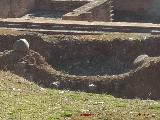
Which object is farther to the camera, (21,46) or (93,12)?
(93,12)

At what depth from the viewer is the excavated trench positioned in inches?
496

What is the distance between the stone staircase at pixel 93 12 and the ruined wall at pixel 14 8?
133 inches

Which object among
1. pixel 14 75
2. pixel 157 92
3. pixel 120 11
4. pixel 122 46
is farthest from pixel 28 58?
pixel 120 11

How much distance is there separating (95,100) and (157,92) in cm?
271

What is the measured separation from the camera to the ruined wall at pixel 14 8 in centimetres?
2011

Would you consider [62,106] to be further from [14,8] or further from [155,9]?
[155,9]

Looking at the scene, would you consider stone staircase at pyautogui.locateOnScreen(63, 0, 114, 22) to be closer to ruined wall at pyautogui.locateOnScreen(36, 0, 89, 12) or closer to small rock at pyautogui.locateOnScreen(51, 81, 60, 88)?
ruined wall at pyautogui.locateOnScreen(36, 0, 89, 12)

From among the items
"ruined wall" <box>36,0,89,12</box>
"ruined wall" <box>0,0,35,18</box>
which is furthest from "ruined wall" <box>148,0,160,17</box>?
"ruined wall" <box>0,0,35,18</box>

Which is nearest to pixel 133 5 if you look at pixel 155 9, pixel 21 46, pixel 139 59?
pixel 155 9

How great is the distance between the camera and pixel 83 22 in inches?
637

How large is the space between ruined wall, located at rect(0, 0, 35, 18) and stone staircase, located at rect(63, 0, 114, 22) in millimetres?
3368

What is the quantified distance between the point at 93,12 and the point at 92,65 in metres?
4.44

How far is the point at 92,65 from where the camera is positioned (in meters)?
14.2

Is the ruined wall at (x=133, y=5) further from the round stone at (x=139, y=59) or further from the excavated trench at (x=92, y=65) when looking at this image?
the round stone at (x=139, y=59)
